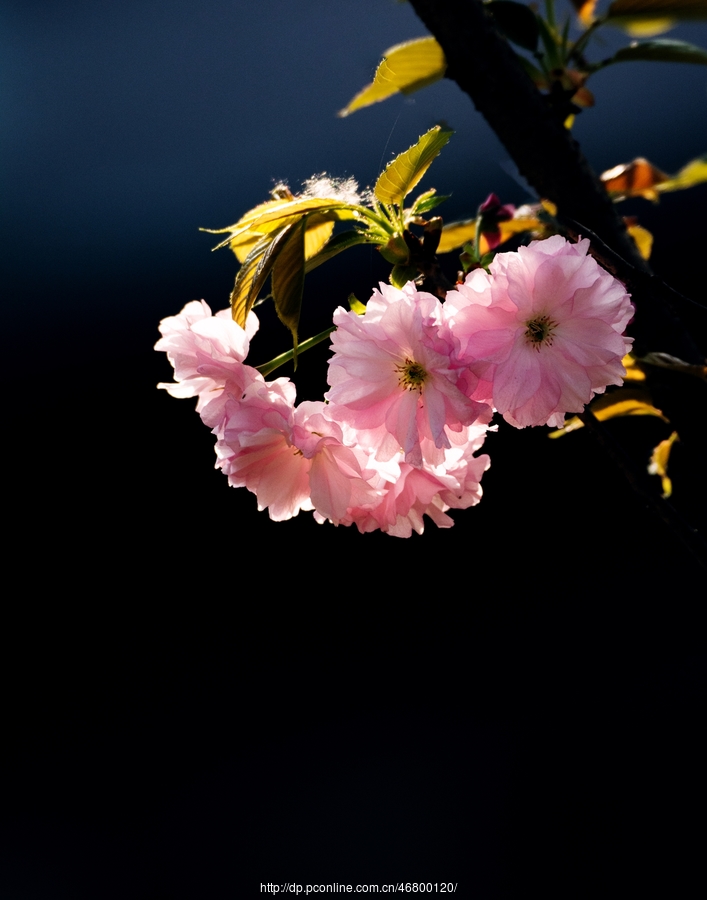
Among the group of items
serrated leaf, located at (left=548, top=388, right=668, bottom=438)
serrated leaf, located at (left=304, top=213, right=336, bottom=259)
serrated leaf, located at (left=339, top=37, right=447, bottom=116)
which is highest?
serrated leaf, located at (left=339, top=37, right=447, bottom=116)

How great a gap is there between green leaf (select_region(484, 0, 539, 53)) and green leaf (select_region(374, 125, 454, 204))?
0.43 metres

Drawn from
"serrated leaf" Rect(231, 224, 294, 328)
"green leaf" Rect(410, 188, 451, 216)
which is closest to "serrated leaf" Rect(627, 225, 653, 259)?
"green leaf" Rect(410, 188, 451, 216)

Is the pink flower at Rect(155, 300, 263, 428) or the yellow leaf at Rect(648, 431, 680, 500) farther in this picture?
the yellow leaf at Rect(648, 431, 680, 500)

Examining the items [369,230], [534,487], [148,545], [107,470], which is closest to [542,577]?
[534,487]

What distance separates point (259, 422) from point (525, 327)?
0.60 ft

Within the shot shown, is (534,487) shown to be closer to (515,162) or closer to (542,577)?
(542,577)

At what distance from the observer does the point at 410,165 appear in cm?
43

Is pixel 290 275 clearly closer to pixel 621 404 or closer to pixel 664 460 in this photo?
pixel 621 404

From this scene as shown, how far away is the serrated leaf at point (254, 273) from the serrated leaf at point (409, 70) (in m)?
0.30

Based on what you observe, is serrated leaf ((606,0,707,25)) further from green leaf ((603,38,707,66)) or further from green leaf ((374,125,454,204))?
green leaf ((374,125,454,204))

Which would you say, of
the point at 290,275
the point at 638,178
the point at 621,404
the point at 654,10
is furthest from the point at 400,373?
the point at 654,10

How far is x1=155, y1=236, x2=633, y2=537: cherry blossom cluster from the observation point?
375mm

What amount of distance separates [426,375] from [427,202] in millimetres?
170

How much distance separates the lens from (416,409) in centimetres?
41
